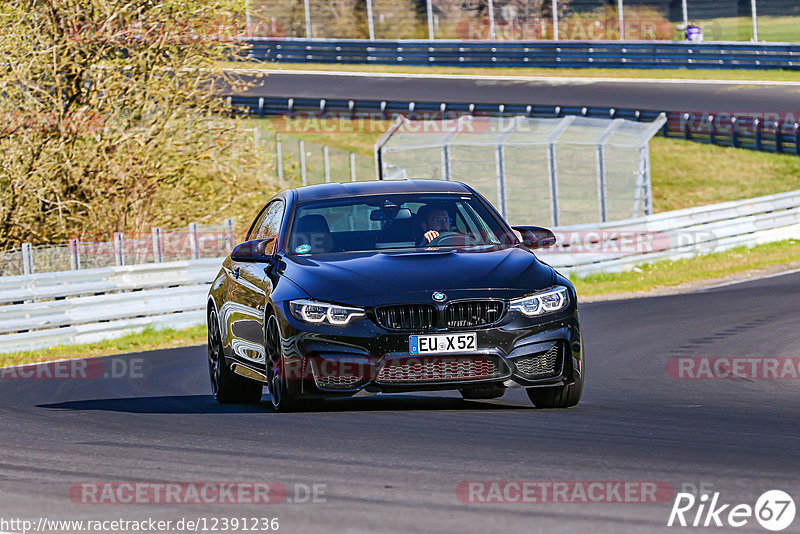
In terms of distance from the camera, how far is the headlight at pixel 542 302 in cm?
870

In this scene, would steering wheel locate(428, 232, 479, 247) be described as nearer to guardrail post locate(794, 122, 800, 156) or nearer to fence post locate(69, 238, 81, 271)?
fence post locate(69, 238, 81, 271)

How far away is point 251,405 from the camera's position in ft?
34.8

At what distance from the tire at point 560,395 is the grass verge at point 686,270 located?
13.3 m

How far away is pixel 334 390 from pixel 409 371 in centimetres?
50

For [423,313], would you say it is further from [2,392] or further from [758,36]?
[758,36]

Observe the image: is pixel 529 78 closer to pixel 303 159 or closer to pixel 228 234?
pixel 303 159

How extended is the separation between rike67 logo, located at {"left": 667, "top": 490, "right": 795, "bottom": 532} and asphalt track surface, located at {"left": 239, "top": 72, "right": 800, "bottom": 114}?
33.2 meters

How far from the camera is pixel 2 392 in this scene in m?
12.7

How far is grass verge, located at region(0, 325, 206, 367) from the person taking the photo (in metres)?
17.8

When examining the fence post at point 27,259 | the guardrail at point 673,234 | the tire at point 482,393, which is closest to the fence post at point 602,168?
the guardrail at point 673,234

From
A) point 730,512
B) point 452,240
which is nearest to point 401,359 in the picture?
point 452,240

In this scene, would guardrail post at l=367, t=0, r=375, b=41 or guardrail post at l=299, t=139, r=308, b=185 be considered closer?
guardrail post at l=299, t=139, r=308, b=185

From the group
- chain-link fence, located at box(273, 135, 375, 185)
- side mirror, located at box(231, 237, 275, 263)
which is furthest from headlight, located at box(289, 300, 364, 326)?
chain-link fence, located at box(273, 135, 375, 185)

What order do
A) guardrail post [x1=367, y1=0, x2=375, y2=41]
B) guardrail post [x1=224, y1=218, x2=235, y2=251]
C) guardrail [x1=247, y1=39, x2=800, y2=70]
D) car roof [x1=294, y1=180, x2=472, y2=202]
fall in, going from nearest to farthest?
car roof [x1=294, y1=180, x2=472, y2=202] → guardrail post [x1=224, y1=218, x2=235, y2=251] → guardrail [x1=247, y1=39, x2=800, y2=70] → guardrail post [x1=367, y1=0, x2=375, y2=41]
